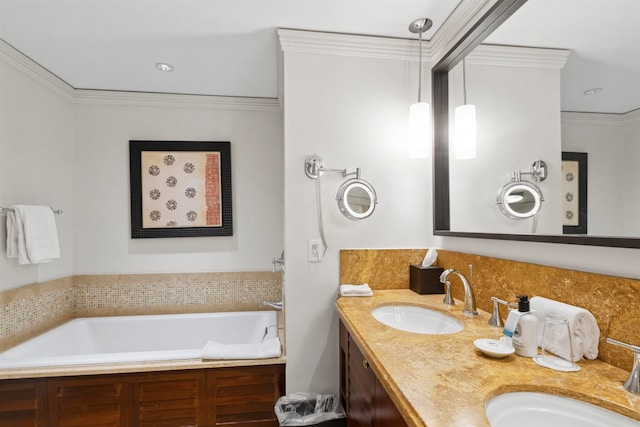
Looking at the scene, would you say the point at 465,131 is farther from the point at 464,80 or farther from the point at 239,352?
the point at 239,352

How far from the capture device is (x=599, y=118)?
3.26ft

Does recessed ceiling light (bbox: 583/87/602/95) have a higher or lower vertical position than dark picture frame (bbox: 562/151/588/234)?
higher

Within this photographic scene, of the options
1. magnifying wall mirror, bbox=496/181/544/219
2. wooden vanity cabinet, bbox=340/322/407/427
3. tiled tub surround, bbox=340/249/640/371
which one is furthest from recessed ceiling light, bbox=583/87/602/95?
wooden vanity cabinet, bbox=340/322/407/427

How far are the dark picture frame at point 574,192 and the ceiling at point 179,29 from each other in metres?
1.07

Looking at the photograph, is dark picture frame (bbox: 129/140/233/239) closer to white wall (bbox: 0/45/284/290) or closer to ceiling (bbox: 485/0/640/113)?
white wall (bbox: 0/45/284/290)

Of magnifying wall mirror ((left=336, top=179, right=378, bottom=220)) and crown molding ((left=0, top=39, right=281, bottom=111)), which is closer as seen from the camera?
magnifying wall mirror ((left=336, top=179, right=378, bottom=220))

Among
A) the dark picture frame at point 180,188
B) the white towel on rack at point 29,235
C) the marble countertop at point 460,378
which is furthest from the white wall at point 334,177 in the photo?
the white towel on rack at point 29,235

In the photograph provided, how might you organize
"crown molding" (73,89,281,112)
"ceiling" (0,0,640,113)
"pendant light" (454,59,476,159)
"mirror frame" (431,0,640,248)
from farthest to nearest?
"crown molding" (73,89,281,112) → "pendant light" (454,59,476,159) → "mirror frame" (431,0,640,248) → "ceiling" (0,0,640,113)

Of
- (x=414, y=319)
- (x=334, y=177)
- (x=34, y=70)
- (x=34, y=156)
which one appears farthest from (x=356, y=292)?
(x=34, y=70)

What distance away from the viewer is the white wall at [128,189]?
2.74 metres

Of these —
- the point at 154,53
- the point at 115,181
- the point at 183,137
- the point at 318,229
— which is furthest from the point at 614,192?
the point at 115,181

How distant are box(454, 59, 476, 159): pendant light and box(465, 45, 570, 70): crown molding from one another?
0.13 metres

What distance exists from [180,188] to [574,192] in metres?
2.75

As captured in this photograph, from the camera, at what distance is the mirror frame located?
1.36 m
